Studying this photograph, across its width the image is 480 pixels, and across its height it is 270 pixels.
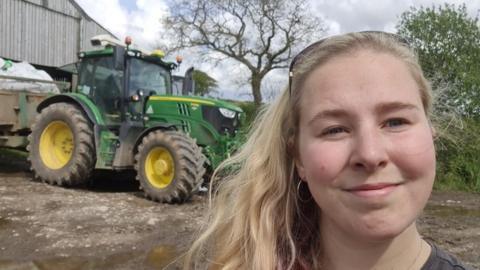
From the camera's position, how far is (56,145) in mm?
8844

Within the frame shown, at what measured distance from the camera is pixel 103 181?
958cm

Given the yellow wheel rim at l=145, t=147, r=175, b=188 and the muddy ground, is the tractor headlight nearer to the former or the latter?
the yellow wheel rim at l=145, t=147, r=175, b=188

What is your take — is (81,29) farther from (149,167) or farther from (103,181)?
(149,167)

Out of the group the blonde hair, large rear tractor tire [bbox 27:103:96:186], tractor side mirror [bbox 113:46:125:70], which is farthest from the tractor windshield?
the blonde hair

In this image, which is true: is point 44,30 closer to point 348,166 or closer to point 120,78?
point 120,78

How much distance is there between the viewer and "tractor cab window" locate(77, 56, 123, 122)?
8086 millimetres

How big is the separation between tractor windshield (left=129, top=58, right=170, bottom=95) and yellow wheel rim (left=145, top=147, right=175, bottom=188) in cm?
119

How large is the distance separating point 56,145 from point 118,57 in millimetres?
2176

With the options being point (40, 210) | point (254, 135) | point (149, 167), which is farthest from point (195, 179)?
point (254, 135)

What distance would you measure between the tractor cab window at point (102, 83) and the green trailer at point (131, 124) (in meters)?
0.02

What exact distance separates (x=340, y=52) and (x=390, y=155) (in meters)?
0.31

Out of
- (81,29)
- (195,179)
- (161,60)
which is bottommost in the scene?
(195,179)

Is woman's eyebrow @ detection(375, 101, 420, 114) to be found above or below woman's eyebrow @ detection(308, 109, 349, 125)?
above

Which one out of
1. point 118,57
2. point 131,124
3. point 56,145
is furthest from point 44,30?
point 131,124
